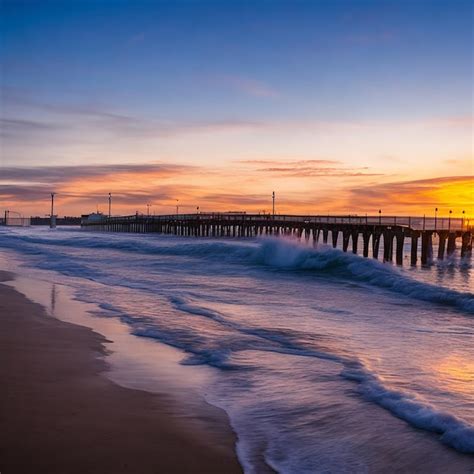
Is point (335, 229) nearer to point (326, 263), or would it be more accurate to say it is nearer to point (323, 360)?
point (326, 263)

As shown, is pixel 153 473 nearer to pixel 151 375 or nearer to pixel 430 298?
pixel 151 375

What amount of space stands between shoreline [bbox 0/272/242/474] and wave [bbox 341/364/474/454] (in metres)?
1.66

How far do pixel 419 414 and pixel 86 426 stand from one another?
287 cm

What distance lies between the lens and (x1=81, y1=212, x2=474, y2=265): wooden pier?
112 ft

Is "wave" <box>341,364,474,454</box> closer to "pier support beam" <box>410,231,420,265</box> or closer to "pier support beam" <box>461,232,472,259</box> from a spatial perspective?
"pier support beam" <box>410,231,420,265</box>

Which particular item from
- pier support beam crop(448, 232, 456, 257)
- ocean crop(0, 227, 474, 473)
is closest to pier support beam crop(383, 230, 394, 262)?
pier support beam crop(448, 232, 456, 257)

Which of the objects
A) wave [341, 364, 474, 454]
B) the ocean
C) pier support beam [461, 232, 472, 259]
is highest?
pier support beam [461, 232, 472, 259]

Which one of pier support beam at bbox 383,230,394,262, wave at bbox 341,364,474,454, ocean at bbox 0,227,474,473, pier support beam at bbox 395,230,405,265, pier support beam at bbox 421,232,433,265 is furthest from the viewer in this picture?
pier support beam at bbox 421,232,433,265

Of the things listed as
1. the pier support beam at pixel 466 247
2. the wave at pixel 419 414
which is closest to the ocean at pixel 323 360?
the wave at pixel 419 414

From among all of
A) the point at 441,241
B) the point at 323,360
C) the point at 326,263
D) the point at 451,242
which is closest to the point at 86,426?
the point at 323,360

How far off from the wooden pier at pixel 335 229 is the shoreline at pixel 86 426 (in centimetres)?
2800

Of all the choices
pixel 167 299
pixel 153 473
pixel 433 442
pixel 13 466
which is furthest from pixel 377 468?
pixel 167 299

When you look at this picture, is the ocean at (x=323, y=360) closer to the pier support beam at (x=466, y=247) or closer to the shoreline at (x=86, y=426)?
the shoreline at (x=86, y=426)

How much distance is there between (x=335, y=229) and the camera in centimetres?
3859
